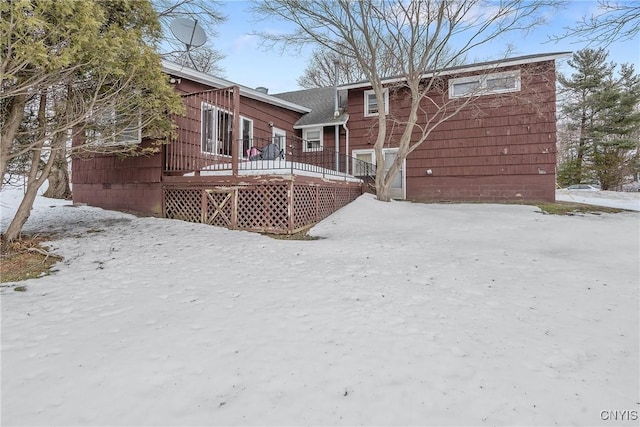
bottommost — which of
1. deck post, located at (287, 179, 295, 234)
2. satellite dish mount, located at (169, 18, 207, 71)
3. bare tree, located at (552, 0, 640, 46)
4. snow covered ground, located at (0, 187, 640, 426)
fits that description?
snow covered ground, located at (0, 187, 640, 426)

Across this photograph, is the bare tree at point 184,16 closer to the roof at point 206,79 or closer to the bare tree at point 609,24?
the roof at point 206,79

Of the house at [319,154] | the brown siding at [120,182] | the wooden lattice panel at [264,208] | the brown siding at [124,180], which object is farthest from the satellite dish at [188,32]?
the wooden lattice panel at [264,208]

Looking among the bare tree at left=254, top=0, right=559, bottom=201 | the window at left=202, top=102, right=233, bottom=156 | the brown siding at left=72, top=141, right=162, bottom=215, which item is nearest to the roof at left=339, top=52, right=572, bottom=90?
the bare tree at left=254, top=0, right=559, bottom=201

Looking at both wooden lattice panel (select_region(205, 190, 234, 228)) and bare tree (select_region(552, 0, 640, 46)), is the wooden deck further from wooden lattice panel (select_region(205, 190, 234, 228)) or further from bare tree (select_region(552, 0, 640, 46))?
bare tree (select_region(552, 0, 640, 46))

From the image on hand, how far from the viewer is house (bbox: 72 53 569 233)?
23.1ft

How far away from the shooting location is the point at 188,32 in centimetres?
841

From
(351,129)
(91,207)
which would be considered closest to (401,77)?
(351,129)

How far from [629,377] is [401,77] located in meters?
10.9

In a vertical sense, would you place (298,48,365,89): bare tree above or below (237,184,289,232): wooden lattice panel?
above

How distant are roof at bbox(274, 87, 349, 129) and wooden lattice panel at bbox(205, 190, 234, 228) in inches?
270

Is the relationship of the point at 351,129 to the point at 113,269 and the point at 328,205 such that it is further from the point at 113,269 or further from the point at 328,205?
the point at 113,269

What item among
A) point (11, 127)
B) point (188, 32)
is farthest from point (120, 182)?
point (188, 32)

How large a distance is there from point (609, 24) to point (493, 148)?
4.68 metres

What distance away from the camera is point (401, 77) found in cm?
1137
